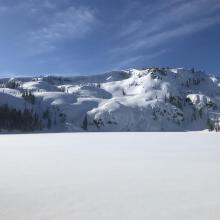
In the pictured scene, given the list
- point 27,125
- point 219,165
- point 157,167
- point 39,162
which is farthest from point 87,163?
point 27,125

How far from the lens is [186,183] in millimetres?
13539

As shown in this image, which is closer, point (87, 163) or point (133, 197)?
point (133, 197)

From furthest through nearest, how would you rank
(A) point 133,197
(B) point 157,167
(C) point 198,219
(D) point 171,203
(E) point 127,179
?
(B) point 157,167 → (E) point 127,179 → (A) point 133,197 → (D) point 171,203 → (C) point 198,219

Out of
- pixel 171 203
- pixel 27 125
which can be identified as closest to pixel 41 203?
pixel 171 203

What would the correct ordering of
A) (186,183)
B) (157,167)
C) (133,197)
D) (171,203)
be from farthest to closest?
(157,167)
(186,183)
(133,197)
(171,203)

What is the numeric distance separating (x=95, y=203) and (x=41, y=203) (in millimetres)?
1672

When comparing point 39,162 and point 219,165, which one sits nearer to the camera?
point 219,165

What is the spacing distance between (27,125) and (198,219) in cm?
18810

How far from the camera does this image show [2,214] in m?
9.14

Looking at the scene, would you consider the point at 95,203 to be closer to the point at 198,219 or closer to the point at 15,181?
the point at 198,219

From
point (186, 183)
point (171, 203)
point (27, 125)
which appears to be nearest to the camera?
point (171, 203)

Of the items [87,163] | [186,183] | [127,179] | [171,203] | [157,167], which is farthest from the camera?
→ [87,163]

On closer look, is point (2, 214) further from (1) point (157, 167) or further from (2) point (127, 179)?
(1) point (157, 167)

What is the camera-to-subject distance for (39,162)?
20.6 meters
